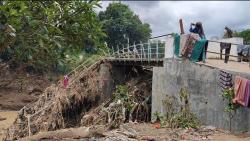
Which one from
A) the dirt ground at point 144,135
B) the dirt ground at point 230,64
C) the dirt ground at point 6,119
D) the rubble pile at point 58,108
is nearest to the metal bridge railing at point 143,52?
the rubble pile at point 58,108

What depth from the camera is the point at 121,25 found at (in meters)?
47.5

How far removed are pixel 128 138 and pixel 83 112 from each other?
18.2ft

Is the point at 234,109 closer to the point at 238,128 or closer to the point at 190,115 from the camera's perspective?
the point at 238,128

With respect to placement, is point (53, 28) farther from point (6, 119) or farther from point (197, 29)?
point (6, 119)

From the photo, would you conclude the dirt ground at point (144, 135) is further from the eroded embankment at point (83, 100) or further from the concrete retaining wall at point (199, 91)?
the eroded embankment at point (83, 100)

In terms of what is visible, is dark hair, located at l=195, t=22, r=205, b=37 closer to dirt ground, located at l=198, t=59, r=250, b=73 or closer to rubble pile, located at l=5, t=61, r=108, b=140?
dirt ground, located at l=198, t=59, r=250, b=73

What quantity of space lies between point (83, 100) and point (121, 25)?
2948 centimetres

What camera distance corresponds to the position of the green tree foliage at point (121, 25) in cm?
4747

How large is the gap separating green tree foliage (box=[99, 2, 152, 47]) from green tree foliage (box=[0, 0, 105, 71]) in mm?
27182

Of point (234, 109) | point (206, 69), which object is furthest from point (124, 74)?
point (234, 109)

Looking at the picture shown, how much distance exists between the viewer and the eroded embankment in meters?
16.9

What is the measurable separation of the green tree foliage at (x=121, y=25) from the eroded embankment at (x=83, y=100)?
27.2 meters

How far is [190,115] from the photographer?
1475 centimetres

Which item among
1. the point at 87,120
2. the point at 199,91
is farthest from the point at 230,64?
the point at 87,120
